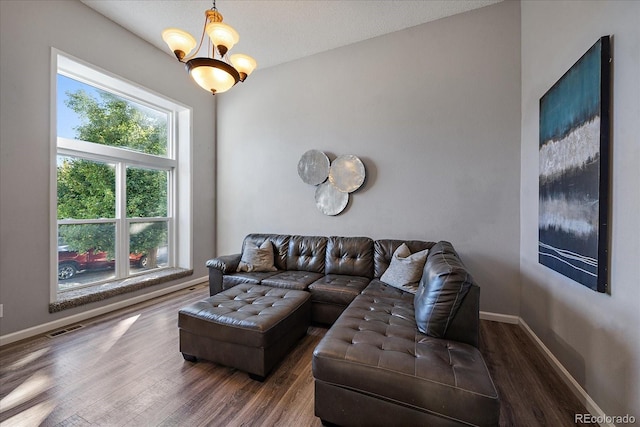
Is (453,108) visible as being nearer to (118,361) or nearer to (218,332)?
(218,332)

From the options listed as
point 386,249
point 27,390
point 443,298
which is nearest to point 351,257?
point 386,249

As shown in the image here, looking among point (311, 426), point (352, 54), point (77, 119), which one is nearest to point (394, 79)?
point (352, 54)

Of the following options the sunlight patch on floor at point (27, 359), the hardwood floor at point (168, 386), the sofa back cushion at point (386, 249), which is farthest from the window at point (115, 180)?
the sofa back cushion at point (386, 249)

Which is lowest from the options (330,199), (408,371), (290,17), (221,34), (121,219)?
(408,371)

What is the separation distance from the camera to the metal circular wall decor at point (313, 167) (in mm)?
3510

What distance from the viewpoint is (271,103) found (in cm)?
395

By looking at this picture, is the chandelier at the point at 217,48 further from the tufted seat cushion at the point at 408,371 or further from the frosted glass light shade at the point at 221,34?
the tufted seat cushion at the point at 408,371

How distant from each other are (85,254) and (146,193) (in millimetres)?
1062

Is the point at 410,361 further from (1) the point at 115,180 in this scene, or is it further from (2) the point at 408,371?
(1) the point at 115,180

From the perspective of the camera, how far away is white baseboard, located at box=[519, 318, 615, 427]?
4.84 feet

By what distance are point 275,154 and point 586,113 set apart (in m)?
3.31

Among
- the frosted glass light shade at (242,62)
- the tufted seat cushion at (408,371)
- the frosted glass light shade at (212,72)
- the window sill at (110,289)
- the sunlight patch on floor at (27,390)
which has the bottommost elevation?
the sunlight patch on floor at (27,390)

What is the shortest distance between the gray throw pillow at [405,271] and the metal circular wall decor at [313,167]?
1.47 meters

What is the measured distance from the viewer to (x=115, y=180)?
3.34 metres
